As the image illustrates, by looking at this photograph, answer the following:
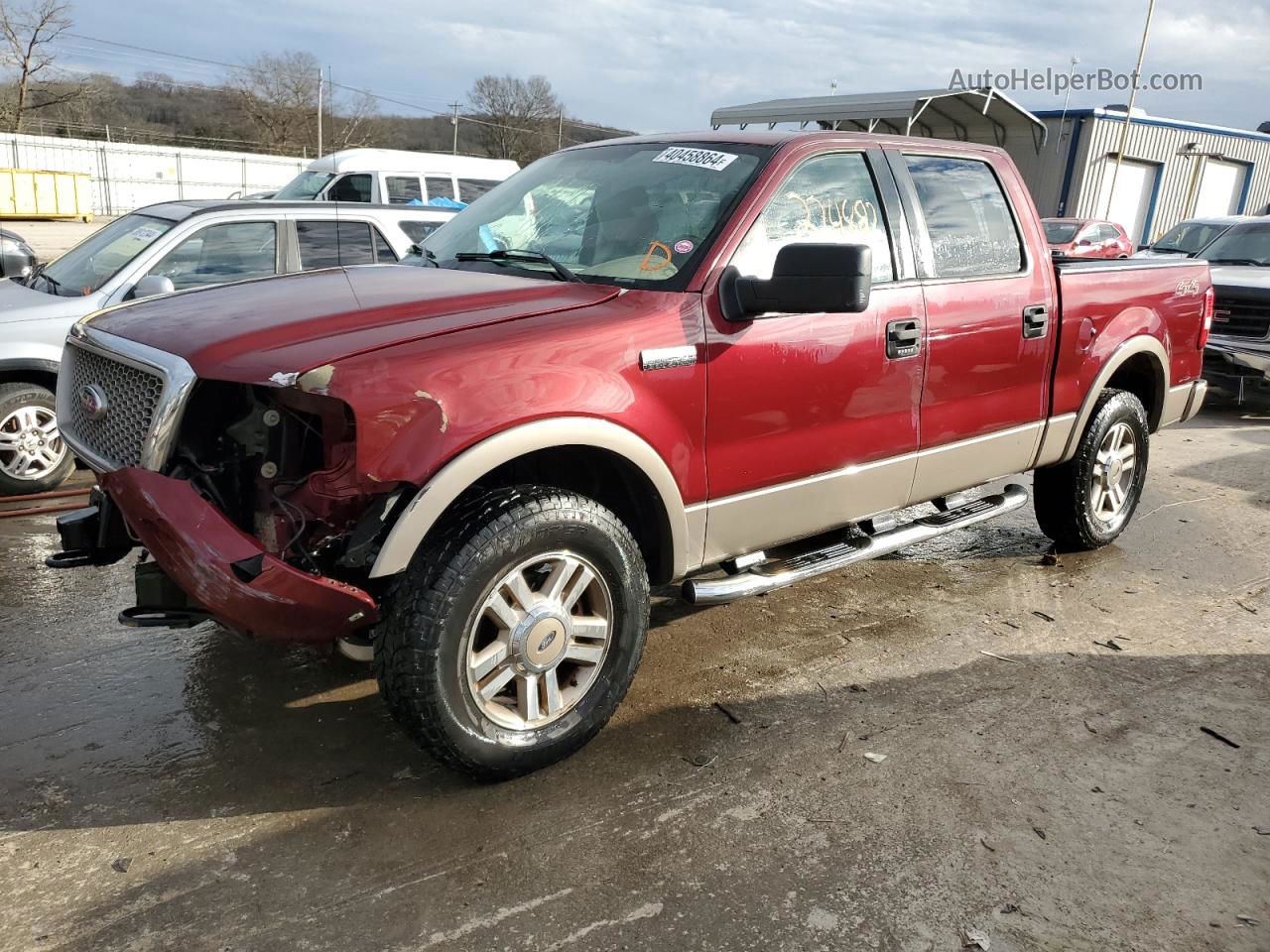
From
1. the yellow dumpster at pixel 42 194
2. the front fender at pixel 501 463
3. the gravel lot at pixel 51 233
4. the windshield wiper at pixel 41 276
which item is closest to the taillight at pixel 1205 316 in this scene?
the front fender at pixel 501 463

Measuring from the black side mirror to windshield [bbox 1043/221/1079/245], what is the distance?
16.5 meters

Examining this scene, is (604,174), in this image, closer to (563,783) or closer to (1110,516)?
(563,783)

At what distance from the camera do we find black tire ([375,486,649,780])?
2.80 metres

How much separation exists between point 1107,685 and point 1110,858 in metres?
1.23

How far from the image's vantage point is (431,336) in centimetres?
287

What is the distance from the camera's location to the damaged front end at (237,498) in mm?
2641

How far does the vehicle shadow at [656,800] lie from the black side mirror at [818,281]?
4.85 feet

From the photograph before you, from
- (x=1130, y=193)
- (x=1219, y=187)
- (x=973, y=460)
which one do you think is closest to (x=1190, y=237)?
(x=973, y=460)

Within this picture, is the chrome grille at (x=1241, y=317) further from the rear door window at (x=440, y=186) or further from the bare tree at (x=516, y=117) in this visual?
the bare tree at (x=516, y=117)

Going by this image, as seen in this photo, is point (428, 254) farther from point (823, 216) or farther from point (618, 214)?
point (823, 216)

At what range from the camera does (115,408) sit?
3096 mm

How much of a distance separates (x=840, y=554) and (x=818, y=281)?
1.29 metres

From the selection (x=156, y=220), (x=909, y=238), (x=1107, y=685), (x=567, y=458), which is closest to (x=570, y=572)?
(x=567, y=458)

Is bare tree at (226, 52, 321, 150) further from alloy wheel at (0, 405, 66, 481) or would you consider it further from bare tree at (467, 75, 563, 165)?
alloy wheel at (0, 405, 66, 481)
